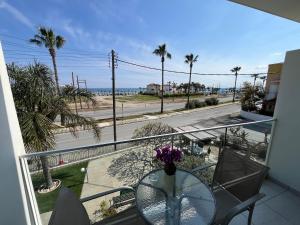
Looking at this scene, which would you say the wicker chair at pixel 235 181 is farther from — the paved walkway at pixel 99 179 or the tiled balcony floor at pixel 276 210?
the paved walkway at pixel 99 179

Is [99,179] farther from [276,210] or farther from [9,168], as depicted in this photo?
[276,210]

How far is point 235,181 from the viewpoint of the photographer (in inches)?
63.7

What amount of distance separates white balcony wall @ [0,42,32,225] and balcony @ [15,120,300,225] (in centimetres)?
10

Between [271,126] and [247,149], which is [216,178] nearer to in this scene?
[247,149]

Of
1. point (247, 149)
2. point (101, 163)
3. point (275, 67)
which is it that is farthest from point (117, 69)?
point (275, 67)

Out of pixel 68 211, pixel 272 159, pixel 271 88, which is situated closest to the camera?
pixel 68 211

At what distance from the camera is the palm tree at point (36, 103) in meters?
3.52

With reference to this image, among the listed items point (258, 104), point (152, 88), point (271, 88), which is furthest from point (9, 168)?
point (152, 88)

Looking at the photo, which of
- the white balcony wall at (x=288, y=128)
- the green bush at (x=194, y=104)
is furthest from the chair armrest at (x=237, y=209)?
the green bush at (x=194, y=104)

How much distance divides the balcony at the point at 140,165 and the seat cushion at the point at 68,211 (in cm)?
37

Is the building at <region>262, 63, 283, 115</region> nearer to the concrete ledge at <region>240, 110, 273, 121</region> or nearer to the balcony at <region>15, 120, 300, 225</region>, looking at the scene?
the concrete ledge at <region>240, 110, 273, 121</region>

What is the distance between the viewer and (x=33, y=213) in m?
1.41

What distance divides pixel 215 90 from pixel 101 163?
52.5 m

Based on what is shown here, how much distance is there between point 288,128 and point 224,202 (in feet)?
5.08
